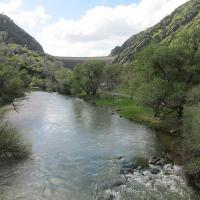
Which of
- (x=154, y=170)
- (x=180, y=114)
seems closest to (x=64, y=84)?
(x=180, y=114)

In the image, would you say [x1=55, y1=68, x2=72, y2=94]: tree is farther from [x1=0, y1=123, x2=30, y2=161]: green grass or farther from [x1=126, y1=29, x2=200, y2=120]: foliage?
[x1=0, y1=123, x2=30, y2=161]: green grass

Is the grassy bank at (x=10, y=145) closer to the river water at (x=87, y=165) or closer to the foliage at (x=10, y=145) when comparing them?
the foliage at (x=10, y=145)

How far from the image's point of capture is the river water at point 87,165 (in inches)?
1231

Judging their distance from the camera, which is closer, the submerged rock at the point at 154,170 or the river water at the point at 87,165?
the river water at the point at 87,165

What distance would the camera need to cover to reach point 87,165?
1564 inches

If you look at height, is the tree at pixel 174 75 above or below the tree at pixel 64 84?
above

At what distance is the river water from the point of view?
103 ft

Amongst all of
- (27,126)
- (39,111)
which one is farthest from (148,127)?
(39,111)

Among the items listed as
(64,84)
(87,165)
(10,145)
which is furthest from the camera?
(64,84)

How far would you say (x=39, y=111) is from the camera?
85312 mm

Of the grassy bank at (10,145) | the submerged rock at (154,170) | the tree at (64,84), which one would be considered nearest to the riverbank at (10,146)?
the grassy bank at (10,145)

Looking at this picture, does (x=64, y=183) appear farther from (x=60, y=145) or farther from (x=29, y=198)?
(x=60, y=145)

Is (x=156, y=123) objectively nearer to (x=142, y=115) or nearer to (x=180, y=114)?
(x=180, y=114)

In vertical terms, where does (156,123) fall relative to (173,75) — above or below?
below
